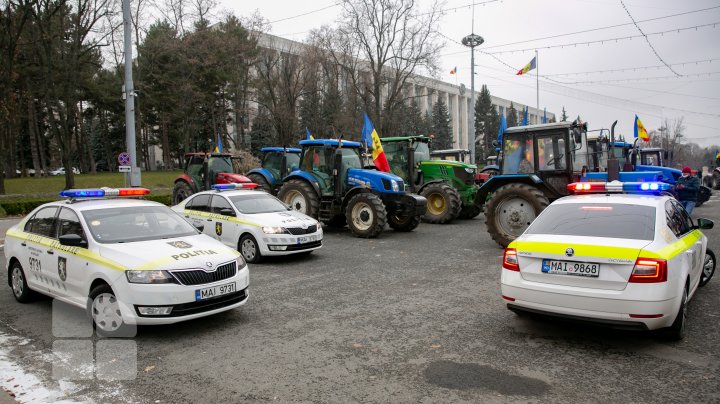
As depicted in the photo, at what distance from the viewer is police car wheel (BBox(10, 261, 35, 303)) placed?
6.63 m

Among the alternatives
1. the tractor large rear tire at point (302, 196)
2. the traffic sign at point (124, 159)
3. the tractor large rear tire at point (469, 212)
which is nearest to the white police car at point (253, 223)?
the tractor large rear tire at point (302, 196)

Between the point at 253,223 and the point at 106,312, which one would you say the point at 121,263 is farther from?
the point at 253,223

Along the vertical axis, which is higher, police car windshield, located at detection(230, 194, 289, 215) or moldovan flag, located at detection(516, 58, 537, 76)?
moldovan flag, located at detection(516, 58, 537, 76)

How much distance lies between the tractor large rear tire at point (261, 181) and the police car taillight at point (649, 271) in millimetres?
13603

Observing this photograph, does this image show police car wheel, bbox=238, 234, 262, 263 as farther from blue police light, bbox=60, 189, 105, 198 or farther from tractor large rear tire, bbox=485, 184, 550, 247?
tractor large rear tire, bbox=485, 184, 550, 247

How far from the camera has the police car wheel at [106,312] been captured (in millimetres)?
5219

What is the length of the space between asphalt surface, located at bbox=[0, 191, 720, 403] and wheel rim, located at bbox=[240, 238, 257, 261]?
2.24 m

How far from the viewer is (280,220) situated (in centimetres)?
965

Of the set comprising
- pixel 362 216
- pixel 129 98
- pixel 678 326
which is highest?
pixel 129 98

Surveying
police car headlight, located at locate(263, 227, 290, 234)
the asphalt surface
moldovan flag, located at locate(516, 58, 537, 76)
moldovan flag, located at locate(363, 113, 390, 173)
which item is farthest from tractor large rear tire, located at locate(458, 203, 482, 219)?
moldovan flag, located at locate(516, 58, 537, 76)

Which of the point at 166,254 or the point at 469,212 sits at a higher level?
the point at 166,254

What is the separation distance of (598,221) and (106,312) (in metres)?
5.48

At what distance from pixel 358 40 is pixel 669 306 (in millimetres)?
35577

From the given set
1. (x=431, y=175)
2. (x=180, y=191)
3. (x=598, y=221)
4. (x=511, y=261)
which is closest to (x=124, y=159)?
(x=180, y=191)
